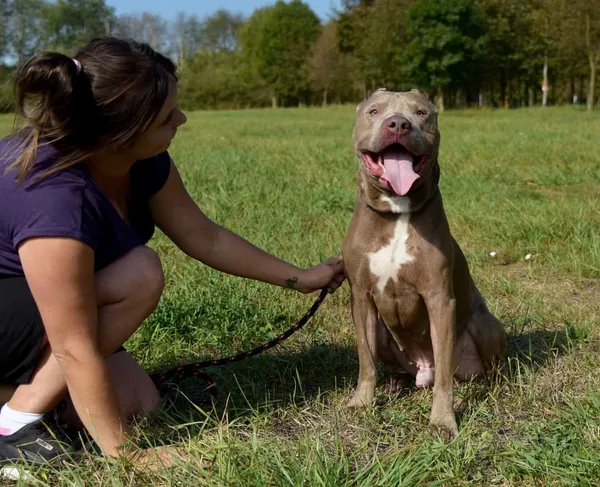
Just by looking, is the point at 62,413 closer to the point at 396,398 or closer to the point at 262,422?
the point at 262,422

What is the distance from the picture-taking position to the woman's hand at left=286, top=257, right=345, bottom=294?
114 inches

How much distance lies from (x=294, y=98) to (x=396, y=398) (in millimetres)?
51297

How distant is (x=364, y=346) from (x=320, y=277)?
0.35 meters

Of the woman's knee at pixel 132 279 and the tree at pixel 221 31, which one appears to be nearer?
the woman's knee at pixel 132 279

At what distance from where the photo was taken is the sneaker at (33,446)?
2240 mm

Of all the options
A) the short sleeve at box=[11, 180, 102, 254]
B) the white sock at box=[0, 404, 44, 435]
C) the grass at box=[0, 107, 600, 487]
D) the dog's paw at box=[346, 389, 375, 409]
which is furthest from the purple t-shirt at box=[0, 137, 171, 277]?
the dog's paw at box=[346, 389, 375, 409]

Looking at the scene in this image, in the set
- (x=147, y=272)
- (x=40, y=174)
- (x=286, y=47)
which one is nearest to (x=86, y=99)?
(x=40, y=174)

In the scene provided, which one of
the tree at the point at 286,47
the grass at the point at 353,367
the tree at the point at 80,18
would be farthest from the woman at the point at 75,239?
the tree at the point at 286,47

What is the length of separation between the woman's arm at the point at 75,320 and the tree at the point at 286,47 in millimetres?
48227

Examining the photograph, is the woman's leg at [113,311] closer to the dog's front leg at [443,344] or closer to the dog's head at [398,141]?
the dog's head at [398,141]

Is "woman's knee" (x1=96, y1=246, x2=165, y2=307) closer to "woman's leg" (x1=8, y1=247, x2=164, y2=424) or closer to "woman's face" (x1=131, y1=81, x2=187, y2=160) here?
"woman's leg" (x1=8, y1=247, x2=164, y2=424)

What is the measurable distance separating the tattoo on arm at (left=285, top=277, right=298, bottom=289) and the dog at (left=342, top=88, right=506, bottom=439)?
0.26 meters

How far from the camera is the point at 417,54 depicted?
118 feet

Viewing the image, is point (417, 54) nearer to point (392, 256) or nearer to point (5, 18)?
point (5, 18)
